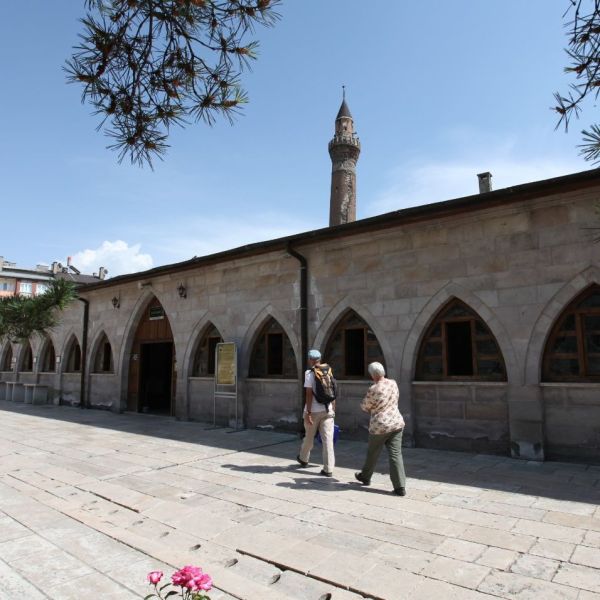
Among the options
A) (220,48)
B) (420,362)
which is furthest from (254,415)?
(220,48)

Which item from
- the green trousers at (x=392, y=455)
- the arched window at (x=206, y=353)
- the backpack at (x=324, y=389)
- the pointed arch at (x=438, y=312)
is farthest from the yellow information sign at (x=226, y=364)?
the green trousers at (x=392, y=455)

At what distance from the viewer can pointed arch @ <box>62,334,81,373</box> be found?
16.5 m

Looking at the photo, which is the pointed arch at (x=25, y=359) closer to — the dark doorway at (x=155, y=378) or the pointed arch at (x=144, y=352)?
the dark doorway at (x=155, y=378)

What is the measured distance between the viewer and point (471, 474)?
6.11m

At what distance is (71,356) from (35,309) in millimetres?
2054

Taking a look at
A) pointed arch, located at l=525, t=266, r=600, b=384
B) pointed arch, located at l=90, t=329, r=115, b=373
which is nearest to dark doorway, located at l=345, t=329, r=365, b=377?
pointed arch, located at l=525, t=266, r=600, b=384

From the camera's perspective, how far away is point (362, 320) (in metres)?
8.89

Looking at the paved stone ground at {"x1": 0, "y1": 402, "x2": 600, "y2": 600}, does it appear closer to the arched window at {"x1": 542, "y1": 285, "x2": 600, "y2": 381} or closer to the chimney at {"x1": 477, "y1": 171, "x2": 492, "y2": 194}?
the arched window at {"x1": 542, "y1": 285, "x2": 600, "y2": 381}

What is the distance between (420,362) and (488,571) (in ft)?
15.9

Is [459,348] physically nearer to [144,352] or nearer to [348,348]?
[348,348]

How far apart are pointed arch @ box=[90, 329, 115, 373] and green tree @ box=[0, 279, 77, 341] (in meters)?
1.71

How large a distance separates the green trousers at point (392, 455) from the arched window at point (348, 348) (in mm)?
3267

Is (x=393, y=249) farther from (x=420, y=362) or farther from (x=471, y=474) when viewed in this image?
(x=471, y=474)

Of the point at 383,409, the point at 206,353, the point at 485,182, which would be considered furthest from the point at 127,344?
the point at 485,182
